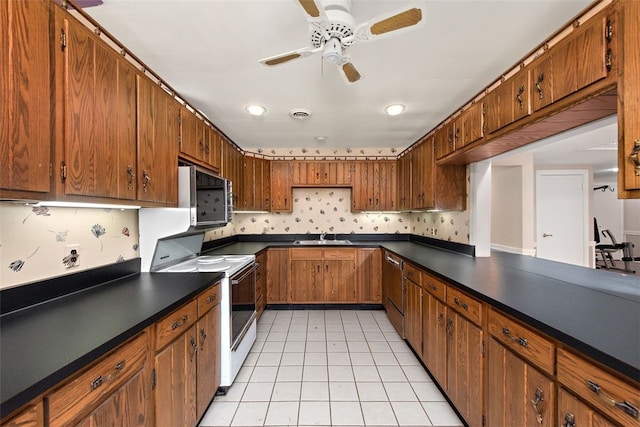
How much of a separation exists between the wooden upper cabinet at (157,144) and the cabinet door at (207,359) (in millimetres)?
855

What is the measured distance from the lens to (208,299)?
1.77m

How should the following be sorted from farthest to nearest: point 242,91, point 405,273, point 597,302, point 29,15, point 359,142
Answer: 1. point 359,142
2. point 405,273
3. point 242,91
4. point 597,302
5. point 29,15

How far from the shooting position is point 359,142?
12.9 feet

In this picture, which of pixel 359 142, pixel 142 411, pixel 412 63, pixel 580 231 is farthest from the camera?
pixel 580 231

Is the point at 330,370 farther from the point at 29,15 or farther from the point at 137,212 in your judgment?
the point at 29,15

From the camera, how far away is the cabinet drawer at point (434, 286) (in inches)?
74.0

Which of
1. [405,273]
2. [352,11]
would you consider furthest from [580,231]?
[352,11]

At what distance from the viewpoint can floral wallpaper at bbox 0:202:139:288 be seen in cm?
116

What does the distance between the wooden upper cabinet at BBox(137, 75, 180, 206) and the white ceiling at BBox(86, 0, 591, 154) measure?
30cm

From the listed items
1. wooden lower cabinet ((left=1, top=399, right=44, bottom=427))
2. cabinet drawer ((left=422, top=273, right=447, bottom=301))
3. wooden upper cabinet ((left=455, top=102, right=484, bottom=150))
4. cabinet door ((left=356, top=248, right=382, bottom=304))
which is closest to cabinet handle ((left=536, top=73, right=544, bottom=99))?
wooden upper cabinet ((left=455, top=102, right=484, bottom=150))

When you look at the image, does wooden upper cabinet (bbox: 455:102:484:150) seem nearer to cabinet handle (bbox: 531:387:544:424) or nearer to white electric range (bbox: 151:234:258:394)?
cabinet handle (bbox: 531:387:544:424)

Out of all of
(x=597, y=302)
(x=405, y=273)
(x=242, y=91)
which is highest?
(x=242, y=91)

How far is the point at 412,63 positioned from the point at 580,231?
4635 millimetres

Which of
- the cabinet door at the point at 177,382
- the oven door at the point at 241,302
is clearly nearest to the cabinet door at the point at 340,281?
the oven door at the point at 241,302
